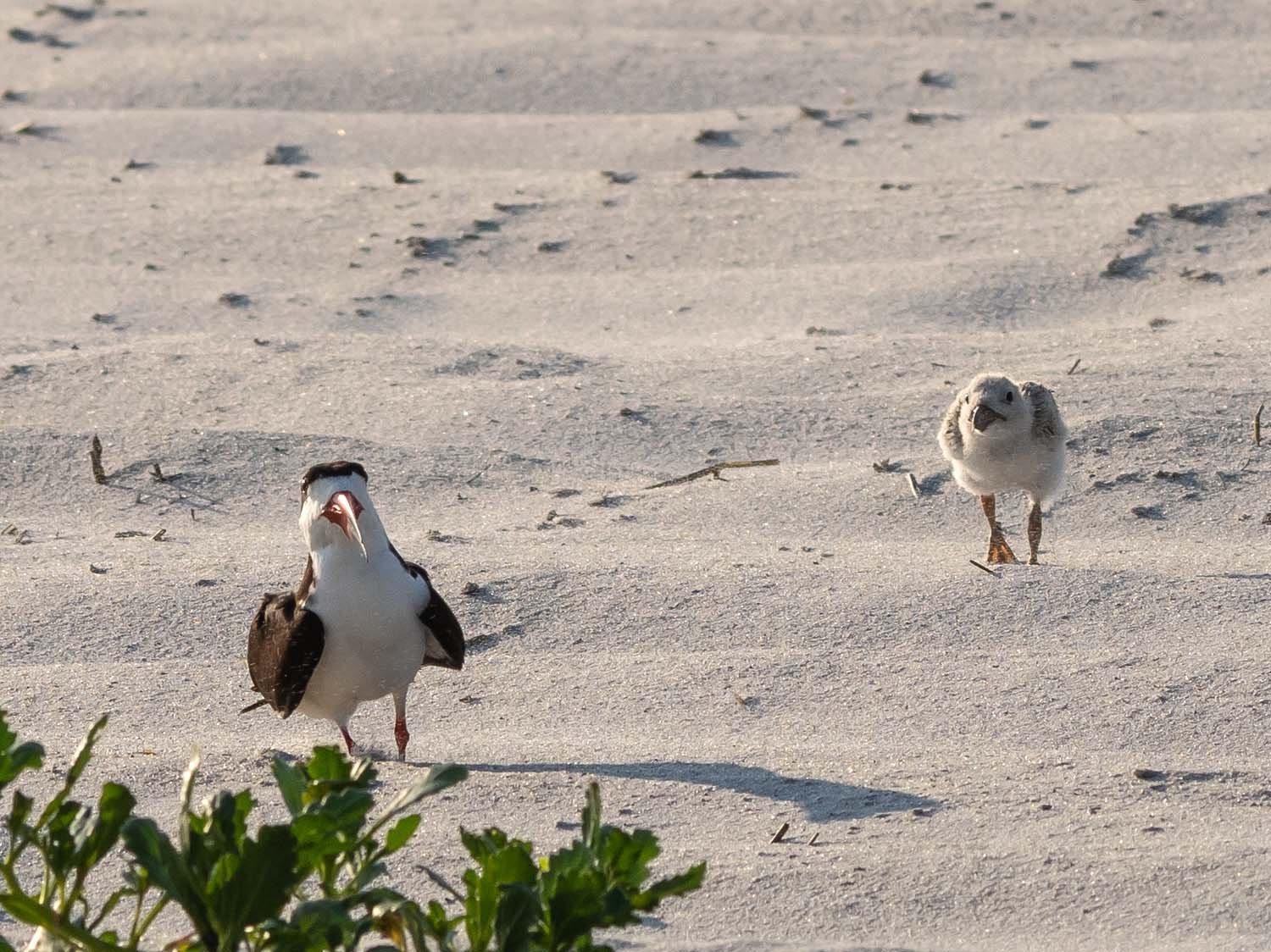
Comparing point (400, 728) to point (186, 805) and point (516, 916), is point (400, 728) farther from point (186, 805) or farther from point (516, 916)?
point (516, 916)

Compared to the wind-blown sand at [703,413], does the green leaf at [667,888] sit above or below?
above

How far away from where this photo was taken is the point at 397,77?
424 inches

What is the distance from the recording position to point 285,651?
4512 mm

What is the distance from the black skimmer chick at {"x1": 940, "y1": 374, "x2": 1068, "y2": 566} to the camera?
19.3 feet

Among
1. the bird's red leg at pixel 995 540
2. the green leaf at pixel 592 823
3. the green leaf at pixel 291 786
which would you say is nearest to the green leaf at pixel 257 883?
the green leaf at pixel 291 786

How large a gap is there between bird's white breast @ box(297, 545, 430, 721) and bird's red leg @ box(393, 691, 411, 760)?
66mm

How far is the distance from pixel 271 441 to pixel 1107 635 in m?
3.14

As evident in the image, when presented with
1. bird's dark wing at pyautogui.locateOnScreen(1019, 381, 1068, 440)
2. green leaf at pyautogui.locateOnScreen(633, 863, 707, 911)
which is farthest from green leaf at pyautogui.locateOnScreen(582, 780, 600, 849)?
bird's dark wing at pyautogui.locateOnScreen(1019, 381, 1068, 440)

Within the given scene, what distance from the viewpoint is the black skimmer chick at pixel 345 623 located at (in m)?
4.56

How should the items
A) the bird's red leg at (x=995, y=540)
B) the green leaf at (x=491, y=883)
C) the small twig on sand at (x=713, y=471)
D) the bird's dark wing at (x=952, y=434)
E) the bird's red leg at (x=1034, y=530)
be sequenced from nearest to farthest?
1. the green leaf at (x=491, y=883)
2. the bird's red leg at (x=995, y=540)
3. the bird's red leg at (x=1034, y=530)
4. the bird's dark wing at (x=952, y=434)
5. the small twig on sand at (x=713, y=471)

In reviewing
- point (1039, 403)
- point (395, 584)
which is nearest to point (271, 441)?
point (395, 584)

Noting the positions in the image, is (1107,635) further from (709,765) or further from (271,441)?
(271,441)

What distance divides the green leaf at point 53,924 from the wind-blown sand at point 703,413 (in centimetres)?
120

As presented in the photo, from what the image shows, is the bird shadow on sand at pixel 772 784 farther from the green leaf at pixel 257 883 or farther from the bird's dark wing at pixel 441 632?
the green leaf at pixel 257 883
